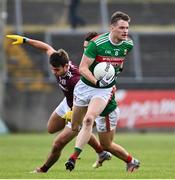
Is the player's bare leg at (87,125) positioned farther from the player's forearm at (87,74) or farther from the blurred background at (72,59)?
the blurred background at (72,59)

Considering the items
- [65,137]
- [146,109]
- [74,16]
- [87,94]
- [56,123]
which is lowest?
[146,109]

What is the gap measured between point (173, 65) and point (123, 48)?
698 inches

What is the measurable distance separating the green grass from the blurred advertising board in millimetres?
3176

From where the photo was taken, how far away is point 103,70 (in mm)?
14055

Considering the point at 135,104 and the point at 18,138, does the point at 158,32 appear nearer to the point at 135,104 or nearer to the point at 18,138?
Answer: the point at 135,104

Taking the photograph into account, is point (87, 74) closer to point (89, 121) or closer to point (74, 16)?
point (89, 121)

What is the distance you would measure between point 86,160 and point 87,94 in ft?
12.7

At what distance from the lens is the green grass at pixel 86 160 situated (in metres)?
13.6

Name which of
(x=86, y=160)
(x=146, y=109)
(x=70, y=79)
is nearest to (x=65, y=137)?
(x=70, y=79)

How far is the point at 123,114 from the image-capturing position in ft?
99.9

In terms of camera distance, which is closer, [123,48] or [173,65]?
[123,48]

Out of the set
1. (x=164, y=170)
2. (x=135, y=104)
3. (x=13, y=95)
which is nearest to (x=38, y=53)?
(x=13, y=95)

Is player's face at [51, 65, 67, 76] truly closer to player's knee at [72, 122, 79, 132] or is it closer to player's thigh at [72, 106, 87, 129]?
player's thigh at [72, 106, 87, 129]

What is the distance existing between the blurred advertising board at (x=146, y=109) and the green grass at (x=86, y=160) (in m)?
3.18
